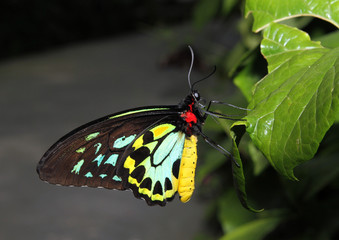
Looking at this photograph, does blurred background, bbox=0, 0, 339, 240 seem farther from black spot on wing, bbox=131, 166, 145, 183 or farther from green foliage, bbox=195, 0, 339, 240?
black spot on wing, bbox=131, 166, 145, 183

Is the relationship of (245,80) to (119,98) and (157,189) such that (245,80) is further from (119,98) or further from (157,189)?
(119,98)

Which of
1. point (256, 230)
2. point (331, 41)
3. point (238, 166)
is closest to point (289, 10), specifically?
point (331, 41)

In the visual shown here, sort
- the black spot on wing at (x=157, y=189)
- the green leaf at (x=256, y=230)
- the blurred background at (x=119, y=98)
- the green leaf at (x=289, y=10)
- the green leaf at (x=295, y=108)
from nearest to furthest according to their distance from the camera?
the green leaf at (x=295, y=108), the green leaf at (x=289, y=10), the black spot on wing at (x=157, y=189), the green leaf at (x=256, y=230), the blurred background at (x=119, y=98)

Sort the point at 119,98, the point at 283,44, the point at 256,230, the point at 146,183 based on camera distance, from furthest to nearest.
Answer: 1. the point at 119,98
2. the point at 256,230
3. the point at 146,183
4. the point at 283,44

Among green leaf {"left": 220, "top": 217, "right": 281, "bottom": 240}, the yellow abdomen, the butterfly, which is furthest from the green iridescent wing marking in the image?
green leaf {"left": 220, "top": 217, "right": 281, "bottom": 240}

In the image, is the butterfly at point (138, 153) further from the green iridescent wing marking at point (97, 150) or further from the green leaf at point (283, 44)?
the green leaf at point (283, 44)

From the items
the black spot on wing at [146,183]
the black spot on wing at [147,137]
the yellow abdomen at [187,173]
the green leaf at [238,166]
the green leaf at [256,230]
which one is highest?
the black spot on wing at [147,137]

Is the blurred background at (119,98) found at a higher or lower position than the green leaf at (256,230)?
higher

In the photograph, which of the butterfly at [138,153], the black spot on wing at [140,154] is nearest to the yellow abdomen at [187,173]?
the butterfly at [138,153]
